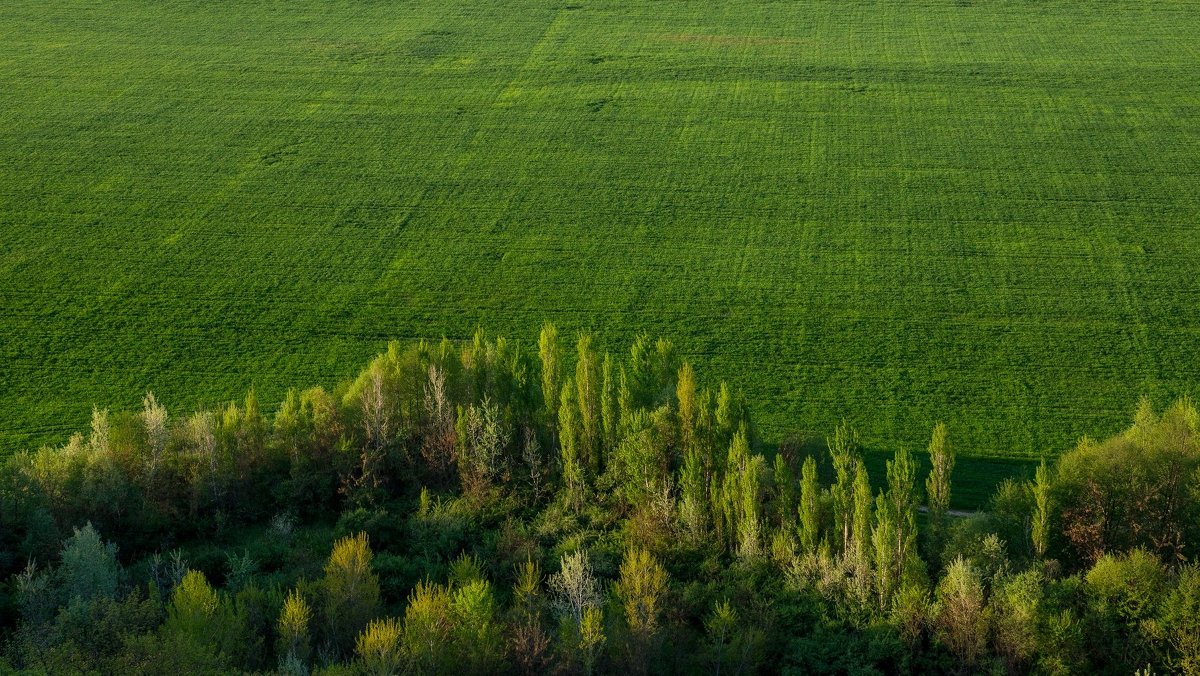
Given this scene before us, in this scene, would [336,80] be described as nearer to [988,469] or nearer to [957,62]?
[957,62]

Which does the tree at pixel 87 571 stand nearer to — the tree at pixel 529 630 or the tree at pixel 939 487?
the tree at pixel 529 630

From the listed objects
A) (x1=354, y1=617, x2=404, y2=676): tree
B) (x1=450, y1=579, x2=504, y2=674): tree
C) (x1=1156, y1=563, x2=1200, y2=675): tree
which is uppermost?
(x1=354, y1=617, x2=404, y2=676): tree

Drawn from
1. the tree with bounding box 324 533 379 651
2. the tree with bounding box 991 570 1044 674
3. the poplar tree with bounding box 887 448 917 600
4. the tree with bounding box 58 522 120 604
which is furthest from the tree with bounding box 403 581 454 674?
the tree with bounding box 991 570 1044 674

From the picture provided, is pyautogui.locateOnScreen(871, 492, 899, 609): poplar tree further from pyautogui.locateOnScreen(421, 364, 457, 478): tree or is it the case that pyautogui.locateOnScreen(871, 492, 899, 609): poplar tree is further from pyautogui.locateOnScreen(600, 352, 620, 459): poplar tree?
pyautogui.locateOnScreen(421, 364, 457, 478): tree

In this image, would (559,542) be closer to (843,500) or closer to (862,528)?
(843,500)

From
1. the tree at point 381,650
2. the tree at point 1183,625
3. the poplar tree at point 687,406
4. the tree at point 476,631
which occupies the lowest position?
the tree at point 1183,625

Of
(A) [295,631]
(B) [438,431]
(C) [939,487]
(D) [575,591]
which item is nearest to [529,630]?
(D) [575,591]

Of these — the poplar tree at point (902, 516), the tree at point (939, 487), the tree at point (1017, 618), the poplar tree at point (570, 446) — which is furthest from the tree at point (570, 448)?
the tree at point (1017, 618)
